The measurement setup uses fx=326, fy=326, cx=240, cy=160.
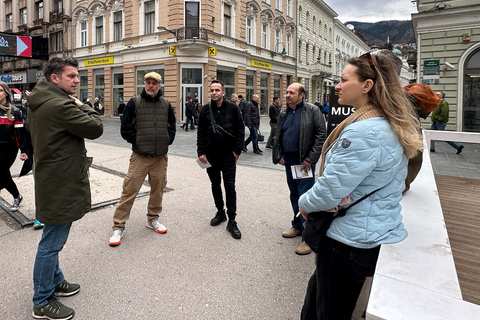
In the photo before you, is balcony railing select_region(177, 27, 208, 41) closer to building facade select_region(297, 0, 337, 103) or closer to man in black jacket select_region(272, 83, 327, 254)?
building facade select_region(297, 0, 337, 103)

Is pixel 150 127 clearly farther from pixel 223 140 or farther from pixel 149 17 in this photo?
pixel 149 17

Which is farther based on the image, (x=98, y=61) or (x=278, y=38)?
(x=278, y=38)

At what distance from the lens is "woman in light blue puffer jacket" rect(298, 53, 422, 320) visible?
150 cm

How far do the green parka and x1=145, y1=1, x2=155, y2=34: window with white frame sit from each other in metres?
22.9

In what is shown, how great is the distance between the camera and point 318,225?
165 cm

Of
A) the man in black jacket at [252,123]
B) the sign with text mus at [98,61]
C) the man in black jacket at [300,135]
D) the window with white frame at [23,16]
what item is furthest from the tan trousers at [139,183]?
the window with white frame at [23,16]

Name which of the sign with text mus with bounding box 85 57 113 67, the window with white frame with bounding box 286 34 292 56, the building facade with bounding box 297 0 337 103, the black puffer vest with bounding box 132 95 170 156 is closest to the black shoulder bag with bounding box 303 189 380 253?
the black puffer vest with bounding box 132 95 170 156

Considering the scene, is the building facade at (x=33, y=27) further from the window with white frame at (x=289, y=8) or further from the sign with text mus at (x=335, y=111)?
the sign with text mus at (x=335, y=111)

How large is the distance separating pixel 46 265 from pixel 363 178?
2.28 metres

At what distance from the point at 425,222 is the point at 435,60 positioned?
1567cm

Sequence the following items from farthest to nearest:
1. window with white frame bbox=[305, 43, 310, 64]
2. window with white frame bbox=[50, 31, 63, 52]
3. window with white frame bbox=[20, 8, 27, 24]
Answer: window with white frame bbox=[305, 43, 310, 64], window with white frame bbox=[20, 8, 27, 24], window with white frame bbox=[50, 31, 63, 52]

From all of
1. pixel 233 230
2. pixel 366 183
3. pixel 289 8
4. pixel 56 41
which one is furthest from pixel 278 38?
pixel 366 183

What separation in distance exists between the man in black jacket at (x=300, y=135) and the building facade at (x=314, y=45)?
31220mm

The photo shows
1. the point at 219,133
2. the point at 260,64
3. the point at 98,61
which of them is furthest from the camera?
the point at 260,64
